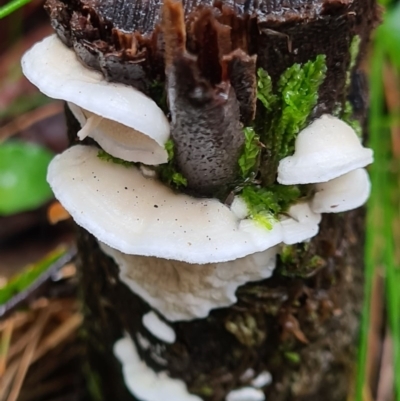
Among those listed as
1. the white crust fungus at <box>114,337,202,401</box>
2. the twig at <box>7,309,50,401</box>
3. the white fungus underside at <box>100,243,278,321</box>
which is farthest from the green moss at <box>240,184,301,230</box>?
the twig at <box>7,309,50,401</box>

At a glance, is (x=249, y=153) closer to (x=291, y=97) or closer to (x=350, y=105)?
(x=291, y=97)

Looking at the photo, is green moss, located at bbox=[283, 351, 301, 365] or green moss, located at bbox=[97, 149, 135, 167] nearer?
green moss, located at bbox=[97, 149, 135, 167]

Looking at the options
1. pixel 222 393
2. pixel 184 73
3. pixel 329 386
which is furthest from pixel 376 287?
pixel 184 73

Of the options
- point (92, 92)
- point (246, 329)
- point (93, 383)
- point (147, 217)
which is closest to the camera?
point (92, 92)

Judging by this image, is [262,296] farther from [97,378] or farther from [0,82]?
[0,82]

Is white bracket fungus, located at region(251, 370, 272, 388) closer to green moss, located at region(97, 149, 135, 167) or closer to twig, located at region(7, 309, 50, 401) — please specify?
green moss, located at region(97, 149, 135, 167)

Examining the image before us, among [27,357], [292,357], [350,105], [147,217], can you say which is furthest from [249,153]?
[27,357]
